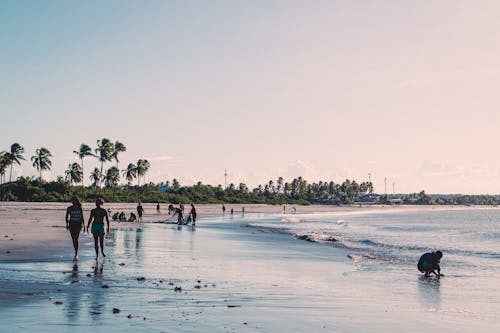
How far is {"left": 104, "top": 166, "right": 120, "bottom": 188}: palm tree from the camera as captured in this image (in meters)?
158

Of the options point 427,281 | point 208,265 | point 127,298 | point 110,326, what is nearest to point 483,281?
point 427,281

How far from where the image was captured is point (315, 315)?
9586 millimetres

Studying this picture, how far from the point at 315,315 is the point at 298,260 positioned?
10846 millimetres

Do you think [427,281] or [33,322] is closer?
[33,322]

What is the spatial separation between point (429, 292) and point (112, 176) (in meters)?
151

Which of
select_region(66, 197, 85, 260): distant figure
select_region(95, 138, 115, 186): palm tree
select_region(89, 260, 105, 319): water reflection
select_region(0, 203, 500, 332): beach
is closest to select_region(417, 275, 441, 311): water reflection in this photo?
select_region(0, 203, 500, 332): beach

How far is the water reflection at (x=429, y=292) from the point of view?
11719mm

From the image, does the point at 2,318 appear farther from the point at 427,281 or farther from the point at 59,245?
the point at 59,245

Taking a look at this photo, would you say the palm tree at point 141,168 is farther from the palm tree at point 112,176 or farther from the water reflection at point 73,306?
the water reflection at point 73,306

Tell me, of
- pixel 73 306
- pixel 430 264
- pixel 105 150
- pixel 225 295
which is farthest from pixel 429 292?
pixel 105 150

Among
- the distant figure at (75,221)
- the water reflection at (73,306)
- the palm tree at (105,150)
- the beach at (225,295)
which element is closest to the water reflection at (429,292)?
the beach at (225,295)

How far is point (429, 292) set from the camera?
45.2 feet

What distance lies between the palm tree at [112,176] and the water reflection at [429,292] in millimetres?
147300

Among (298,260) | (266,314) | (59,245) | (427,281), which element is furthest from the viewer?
(59,245)
